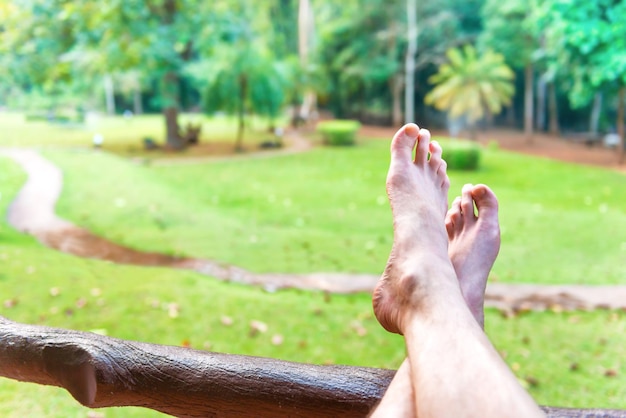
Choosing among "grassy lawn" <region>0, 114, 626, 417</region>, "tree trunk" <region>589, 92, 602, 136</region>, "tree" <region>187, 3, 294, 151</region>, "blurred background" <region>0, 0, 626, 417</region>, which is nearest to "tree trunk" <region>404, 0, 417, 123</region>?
"blurred background" <region>0, 0, 626, 417</region>

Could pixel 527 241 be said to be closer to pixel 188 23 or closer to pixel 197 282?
pixel 197 282

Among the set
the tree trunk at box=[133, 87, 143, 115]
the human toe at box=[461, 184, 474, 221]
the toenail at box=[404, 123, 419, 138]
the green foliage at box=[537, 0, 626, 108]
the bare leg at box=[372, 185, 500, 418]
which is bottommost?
the tree trunk at box=[133, 87, 143, 115]

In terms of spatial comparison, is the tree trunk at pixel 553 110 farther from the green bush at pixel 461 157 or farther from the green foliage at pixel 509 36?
the green bush at pixel 461 157

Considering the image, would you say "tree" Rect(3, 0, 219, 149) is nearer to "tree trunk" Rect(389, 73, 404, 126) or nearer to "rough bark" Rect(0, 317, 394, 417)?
"tree trunk" Rect(389, 73, 404, 126)

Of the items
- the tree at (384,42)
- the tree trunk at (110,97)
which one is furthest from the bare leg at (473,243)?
the tree trunk at (110,97)

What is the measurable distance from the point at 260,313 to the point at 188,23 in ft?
21.3

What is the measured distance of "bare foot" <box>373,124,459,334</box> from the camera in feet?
2.60

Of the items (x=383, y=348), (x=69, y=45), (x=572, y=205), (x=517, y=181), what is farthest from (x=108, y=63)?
(x=383, y=348)

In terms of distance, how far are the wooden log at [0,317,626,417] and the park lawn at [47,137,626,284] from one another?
2.72 metres

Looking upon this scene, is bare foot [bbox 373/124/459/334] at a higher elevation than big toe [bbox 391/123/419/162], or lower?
lower

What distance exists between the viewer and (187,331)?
227cm

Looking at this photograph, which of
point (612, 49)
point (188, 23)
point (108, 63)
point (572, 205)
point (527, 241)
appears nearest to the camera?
point (527, 241)

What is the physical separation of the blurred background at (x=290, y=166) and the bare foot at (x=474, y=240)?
1.14m

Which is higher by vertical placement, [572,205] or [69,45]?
[69,45]
